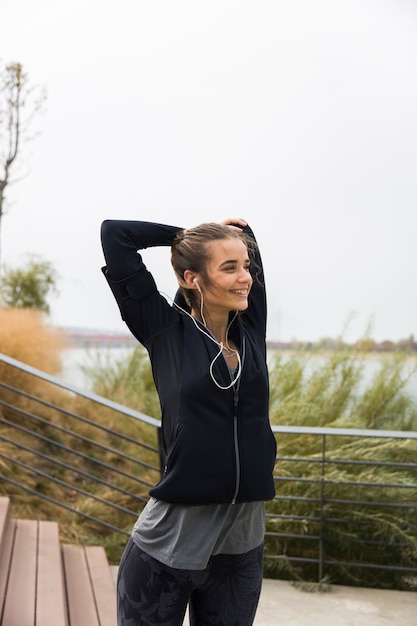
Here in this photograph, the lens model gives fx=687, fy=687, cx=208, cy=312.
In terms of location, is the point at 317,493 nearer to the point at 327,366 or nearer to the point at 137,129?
the point at 327,366

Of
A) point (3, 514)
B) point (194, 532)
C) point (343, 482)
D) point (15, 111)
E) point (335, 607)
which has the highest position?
point (15, 111)

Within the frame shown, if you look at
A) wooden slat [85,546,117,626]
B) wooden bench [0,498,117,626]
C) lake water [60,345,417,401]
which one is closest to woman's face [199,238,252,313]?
wooden bench [0,498,117,626]

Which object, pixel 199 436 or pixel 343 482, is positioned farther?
pixel 343 482

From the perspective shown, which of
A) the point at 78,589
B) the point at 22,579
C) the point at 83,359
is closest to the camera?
the point at 22,579

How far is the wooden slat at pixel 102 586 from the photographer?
2547 mm

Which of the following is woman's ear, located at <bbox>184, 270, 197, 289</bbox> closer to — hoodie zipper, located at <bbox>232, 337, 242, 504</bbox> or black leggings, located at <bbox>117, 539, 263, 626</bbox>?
hoodie zipper, located at <bbox>232, 337, 242, 504</bbox>

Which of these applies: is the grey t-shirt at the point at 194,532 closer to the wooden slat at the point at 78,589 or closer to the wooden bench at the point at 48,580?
the wooden bench at the point at 48,580

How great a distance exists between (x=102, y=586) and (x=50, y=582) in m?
0.25

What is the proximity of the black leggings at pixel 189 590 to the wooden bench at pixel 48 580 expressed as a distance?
1.19m

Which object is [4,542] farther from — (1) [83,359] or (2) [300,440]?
(1) [83,359]

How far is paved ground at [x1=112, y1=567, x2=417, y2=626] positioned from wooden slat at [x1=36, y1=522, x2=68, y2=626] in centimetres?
40

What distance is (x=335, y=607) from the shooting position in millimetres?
3027

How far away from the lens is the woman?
1236 mm

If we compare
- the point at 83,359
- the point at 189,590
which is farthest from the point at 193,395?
the point at 83,359
